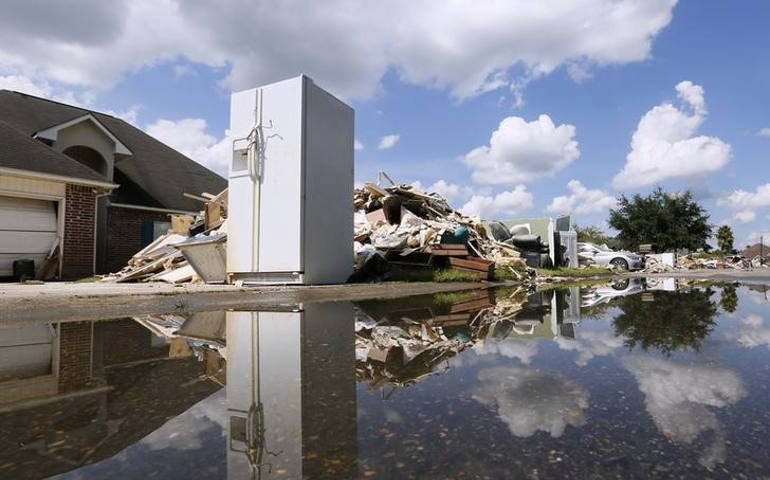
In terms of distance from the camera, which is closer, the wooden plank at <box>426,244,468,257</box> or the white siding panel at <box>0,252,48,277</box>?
the white siding panel at <box>0,252,48,277</box>

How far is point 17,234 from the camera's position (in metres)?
13.4

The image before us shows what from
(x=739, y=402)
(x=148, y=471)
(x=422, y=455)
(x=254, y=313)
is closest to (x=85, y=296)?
(x=254, y=313)

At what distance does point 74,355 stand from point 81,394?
124cm

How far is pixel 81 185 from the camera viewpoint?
14.4m

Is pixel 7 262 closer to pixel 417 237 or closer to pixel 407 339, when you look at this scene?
pixel 417 237

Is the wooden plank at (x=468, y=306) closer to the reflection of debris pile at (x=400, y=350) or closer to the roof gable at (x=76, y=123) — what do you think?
the reflection of debris pile at (x=400, y=350)

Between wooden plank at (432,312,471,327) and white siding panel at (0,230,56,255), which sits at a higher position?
white siding panel at (0,230,56,255)

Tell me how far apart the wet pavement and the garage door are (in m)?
10.9

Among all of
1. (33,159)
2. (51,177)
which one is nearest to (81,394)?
(51,177)

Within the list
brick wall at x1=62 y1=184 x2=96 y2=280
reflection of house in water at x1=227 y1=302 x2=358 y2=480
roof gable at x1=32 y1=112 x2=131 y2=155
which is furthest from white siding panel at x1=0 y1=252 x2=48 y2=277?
reflection of house in water at x1=227 y1=302 x2=358 y2=480

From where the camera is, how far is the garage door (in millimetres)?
13227

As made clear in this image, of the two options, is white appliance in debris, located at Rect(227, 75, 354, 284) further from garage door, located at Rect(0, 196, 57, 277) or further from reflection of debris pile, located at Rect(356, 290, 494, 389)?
garage door, located at Rect(0, 196, 57, 277)

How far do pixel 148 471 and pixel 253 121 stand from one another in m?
10.8

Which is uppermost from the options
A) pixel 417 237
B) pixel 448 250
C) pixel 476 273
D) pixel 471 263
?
pixel 417 237
